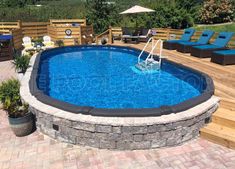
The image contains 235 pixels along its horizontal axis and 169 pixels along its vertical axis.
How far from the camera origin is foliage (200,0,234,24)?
28688mm

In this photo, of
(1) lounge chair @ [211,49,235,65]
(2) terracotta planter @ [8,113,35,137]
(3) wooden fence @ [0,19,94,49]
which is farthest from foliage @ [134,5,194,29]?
(2) terracotta planter @ [8,113,35,137]

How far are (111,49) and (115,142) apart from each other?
1269 cm

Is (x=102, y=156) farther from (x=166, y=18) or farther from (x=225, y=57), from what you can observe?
(x=166, y=18)

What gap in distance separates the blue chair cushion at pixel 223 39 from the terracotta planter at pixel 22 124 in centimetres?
1089

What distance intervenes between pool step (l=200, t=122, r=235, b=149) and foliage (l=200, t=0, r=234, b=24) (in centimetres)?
2550

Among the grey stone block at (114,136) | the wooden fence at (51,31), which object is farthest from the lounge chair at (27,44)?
the grey stone block at (114,136)

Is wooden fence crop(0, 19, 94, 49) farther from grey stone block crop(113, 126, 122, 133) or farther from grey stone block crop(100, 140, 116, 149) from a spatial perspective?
grey stone block crop(113, 126, 122, 133)

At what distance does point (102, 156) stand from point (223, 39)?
10.7 meters

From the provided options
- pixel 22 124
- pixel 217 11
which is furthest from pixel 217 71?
pixel 217 11

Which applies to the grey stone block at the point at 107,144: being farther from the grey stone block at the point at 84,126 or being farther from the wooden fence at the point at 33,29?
the wooden fence at the point at 33,29

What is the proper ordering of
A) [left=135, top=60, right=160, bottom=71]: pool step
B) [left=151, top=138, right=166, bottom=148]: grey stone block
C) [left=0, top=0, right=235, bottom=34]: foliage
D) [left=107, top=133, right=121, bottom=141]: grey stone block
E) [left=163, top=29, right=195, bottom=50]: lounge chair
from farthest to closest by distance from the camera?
1. [left=0, top=0, right=235, bottom=34]: foliage
2. [left=163, top=29, right=195, bottom=50]: lounge chair
3. [left=135, top=60, right=160, bottom=71]: pool step
4. [left=151, top=138, right=166, bottom=148]: grey stone block
5. [left=107, top=133, right=121, bottom=141]: grey stone block

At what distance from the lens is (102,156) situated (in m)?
5.75

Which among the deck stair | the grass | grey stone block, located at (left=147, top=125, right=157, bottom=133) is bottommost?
the deck stair

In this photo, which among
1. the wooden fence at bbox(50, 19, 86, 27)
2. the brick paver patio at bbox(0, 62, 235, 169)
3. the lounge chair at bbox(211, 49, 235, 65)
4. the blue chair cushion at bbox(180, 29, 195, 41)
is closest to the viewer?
the brick paver patio at bbox(0, 62, 235, 169)
